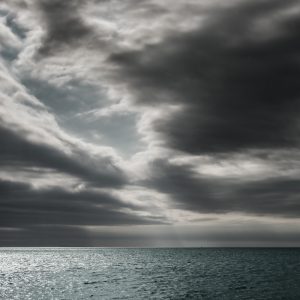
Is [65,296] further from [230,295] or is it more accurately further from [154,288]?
[230,295]

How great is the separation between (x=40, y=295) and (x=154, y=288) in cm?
2116

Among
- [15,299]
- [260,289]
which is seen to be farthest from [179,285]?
[15,299]

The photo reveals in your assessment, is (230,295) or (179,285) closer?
(230,295)

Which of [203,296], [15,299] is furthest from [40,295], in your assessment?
[203,296]

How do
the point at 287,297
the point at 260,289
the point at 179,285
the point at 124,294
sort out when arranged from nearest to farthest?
the point at 287,297 < the point at 124,294 < the point at 260,289 < the point at 179,285

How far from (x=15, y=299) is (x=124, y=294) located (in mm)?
17753

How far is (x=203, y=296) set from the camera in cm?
6112

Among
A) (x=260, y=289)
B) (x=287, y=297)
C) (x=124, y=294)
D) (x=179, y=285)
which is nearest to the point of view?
(x=287, y=297)

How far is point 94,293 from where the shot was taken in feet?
213

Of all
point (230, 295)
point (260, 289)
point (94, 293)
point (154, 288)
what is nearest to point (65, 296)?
point (94, 293)

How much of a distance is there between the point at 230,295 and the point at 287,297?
8.87 m

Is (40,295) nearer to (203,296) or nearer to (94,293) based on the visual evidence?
(94,293)

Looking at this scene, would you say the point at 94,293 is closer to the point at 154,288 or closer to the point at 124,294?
the point at 124,294

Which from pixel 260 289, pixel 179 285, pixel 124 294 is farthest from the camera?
pixel 179 285
